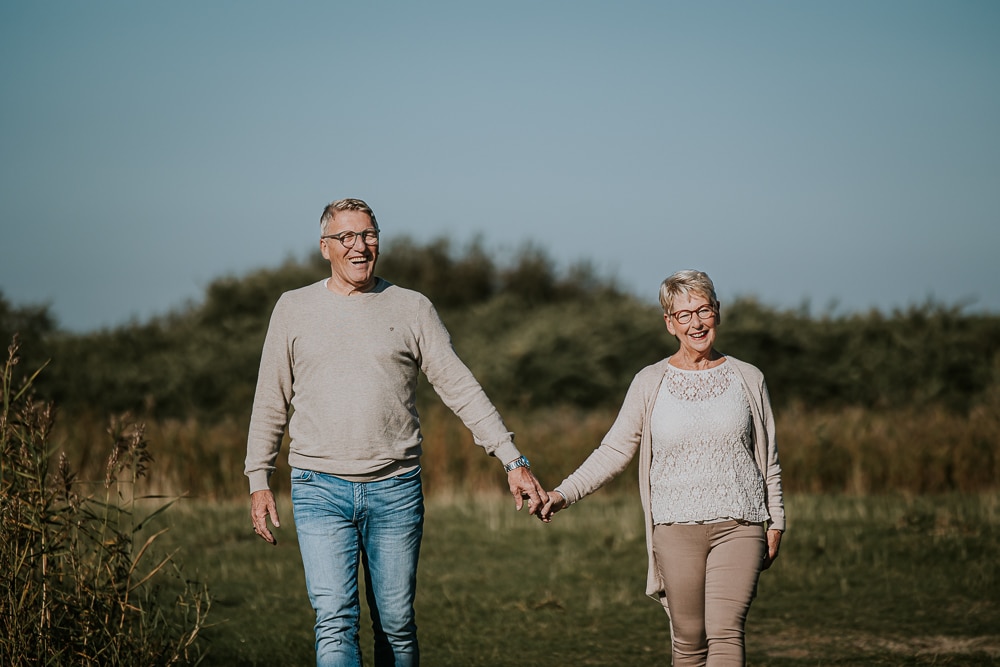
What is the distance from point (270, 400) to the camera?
5242 millimetres

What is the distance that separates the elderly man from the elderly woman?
0.64 metres

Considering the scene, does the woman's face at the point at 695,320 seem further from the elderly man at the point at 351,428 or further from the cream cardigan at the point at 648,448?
the elderly man at the point at 351,428

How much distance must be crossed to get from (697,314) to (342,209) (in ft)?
4.97

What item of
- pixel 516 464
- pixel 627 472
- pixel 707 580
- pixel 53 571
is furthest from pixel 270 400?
pixel 627 472

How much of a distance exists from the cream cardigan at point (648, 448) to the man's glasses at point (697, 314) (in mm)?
216

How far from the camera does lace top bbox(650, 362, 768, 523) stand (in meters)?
5.07

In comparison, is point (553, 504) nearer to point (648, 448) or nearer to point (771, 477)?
point (648, 448)

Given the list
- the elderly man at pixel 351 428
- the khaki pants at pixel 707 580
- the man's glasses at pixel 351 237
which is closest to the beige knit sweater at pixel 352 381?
the elderly man at pixel 351 428

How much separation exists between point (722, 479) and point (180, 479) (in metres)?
11.8

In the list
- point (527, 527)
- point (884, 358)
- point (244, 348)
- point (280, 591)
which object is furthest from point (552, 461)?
point (244, 348)

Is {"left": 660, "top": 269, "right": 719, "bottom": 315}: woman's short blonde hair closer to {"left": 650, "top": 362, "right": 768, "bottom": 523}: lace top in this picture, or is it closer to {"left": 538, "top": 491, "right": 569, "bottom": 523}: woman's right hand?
{"left": 650, "top": 362, "right": 768, "bottom": 523}: lace top

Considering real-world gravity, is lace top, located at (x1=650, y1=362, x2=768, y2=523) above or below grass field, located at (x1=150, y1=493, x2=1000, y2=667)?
above

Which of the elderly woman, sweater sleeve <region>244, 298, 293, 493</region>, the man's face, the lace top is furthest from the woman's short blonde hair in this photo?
sweater sleeve <region>244, 298, 293, 493</region>

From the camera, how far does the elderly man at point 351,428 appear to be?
504cm
